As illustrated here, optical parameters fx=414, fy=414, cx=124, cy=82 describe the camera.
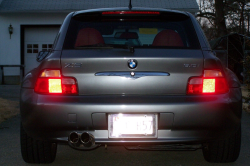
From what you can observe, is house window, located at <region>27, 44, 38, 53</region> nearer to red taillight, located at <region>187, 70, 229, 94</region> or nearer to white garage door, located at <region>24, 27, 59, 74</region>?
white garage door, located at <region>24, 27, 59, 74</region>

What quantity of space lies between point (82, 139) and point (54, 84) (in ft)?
1.69

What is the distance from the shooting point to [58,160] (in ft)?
13.7

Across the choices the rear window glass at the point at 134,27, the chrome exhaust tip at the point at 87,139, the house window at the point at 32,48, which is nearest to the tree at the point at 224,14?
the house window at the point at 32,48

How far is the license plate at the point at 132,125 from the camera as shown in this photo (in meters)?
3.27

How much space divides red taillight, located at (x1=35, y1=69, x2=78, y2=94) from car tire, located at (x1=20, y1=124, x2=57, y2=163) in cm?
58

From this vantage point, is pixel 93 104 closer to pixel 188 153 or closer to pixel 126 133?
pixel 126 133

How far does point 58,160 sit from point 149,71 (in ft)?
4.85

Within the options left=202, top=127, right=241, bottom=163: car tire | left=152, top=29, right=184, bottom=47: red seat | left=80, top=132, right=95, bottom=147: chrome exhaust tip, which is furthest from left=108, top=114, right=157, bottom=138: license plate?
left=152, top=29, right=184, bottom=47: red seat

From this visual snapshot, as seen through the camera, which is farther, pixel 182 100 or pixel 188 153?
pixel 188 153

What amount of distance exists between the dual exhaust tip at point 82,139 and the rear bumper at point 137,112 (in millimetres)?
37

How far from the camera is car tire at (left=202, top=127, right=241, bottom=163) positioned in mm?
3783

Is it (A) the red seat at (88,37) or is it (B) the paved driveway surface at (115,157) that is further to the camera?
(B) the paved driveway surface at (115,157)

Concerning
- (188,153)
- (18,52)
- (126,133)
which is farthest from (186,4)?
(126,133)

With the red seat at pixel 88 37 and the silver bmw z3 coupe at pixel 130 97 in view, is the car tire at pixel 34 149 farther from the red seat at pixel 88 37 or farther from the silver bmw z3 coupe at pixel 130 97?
the red seat at pixel 88 37
